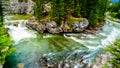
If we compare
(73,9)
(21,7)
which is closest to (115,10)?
(21,7)

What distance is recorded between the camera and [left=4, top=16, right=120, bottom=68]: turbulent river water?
32.1 meters

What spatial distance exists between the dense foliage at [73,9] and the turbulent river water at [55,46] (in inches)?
172

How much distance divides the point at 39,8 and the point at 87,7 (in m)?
12.5

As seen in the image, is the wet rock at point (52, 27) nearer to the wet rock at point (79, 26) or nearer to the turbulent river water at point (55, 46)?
the turbulent river water at point (55, 46)

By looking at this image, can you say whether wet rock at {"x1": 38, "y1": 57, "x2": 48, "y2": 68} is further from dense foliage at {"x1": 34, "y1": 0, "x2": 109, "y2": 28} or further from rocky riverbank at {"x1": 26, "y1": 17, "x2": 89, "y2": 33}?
dense foliage at {"x1": 34, "y1": 0, "x2": 109, "y2": 28}

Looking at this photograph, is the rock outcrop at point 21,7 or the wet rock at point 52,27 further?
the rock outcrop at point 21,7

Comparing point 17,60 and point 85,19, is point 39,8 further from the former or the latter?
point 17,60

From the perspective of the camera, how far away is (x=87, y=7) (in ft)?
186

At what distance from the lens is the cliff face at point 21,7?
78.2m

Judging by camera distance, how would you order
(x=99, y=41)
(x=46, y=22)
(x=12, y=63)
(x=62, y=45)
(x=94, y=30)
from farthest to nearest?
(x=94, y=30), (x=46, y=22), (x=99, y=41), (x=62, y=45), (x=12, y=63)

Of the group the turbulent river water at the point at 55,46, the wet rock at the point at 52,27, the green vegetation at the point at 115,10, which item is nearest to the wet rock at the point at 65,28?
the wet rock at the point at 52,27

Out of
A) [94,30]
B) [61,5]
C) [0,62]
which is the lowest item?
[94,30]

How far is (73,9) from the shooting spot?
54281 mm

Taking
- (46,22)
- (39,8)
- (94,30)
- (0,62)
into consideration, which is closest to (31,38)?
(46,22)
